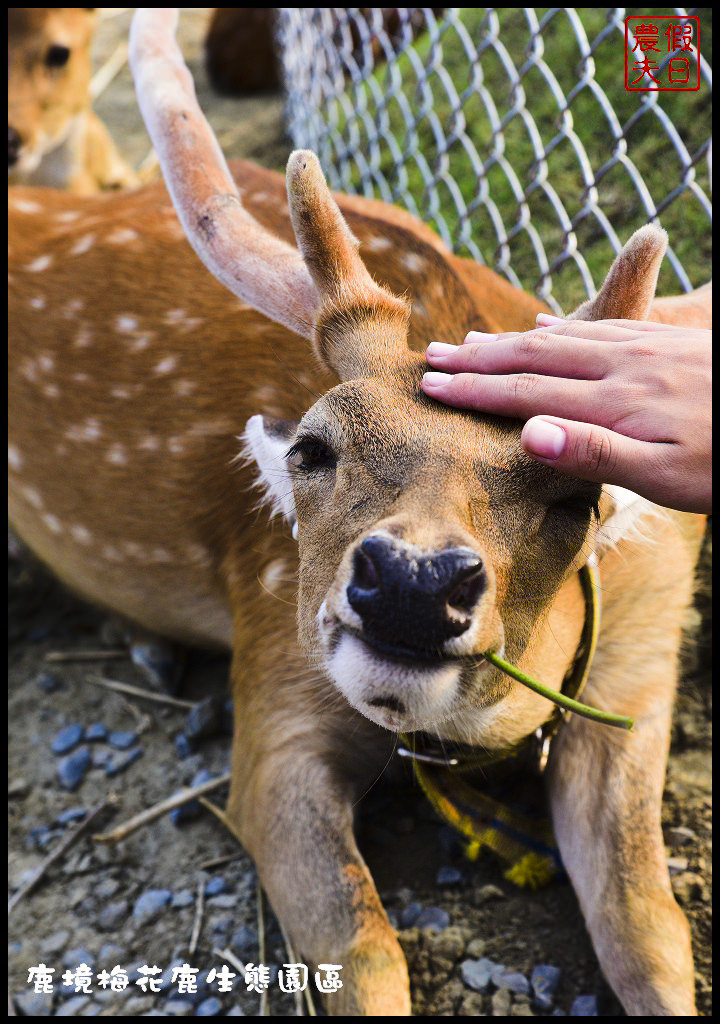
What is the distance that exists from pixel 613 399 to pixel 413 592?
0.41 meters

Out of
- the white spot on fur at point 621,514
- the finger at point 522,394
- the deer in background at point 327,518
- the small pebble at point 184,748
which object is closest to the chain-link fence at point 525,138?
the deer in background at point 327,518

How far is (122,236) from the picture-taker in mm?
2902

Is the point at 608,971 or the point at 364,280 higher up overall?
the point at 364,280

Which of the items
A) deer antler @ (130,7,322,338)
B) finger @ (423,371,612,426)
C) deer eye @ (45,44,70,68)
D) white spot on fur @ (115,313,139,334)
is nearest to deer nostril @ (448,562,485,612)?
finger @ (423,371,612,426)

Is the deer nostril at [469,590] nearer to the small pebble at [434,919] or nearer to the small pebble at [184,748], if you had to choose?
the small pebble at [434,919]

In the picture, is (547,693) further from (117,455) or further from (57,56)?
(57,56)

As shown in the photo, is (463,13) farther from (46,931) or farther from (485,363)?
(46,931)

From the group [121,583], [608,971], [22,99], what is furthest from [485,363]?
[22,99]

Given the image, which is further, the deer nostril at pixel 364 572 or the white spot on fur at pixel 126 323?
the white spot on fur at pixel 126 323

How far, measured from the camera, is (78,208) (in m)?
3.33

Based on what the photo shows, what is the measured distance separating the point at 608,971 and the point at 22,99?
4500mm

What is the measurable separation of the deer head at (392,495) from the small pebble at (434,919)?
518 mm

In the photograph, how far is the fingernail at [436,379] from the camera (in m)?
1.57

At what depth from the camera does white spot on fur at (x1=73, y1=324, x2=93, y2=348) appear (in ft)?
9.25
